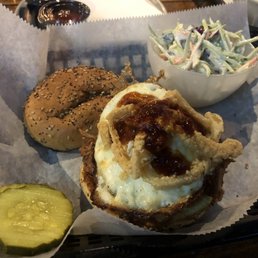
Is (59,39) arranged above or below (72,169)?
above

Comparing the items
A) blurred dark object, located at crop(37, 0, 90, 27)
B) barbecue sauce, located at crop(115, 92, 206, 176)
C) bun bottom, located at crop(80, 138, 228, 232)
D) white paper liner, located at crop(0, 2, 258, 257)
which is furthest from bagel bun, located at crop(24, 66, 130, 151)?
blurred dark object, located at crop(37, 0, 90, 27)

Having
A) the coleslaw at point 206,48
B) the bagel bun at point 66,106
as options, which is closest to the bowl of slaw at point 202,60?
the coleslaw at point 206,48

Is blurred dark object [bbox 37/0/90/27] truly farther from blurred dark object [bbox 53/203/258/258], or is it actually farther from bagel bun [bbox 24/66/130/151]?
blurred dark object [bbox 53/203/258/258]

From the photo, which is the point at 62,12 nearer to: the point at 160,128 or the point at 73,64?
the point at 73,64

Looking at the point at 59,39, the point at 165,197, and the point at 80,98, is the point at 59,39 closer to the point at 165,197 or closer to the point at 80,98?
the point at 80,98

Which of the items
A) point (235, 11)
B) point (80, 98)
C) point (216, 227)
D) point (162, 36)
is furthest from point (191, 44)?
point (216, 227)

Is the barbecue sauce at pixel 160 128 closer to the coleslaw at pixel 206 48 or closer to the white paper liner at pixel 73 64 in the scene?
the white paper liner at pixel 73 64
